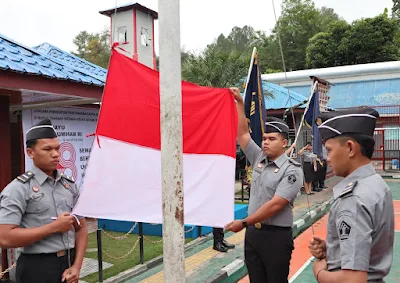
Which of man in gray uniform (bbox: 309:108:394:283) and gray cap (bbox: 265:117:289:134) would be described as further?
gray cap (bbox: 265:117:289:134)

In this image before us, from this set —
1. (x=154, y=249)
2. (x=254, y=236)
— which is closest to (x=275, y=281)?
(x=254, y=236)

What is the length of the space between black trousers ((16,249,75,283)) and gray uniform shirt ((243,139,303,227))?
1.78 metres

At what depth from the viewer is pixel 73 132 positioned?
6281mm

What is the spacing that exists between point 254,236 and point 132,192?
1.20 m

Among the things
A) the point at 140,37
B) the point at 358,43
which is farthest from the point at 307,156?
the point at 358,43

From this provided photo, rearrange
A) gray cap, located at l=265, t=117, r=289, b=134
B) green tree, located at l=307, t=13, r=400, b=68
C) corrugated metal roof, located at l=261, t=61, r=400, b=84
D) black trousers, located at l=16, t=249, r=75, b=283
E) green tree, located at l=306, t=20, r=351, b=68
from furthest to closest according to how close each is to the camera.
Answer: green tree, located at l=306, t=20, r=351, b=68 → green tree, located at l=307, t=13, r=400, b=68 → corrugated metal roof, located at l=261, t=61, r=400, b=84 → gray cap, located at l=265, t=117, r=289, b=134 → black trousers, located at l=16, t=249, r=75, b=283

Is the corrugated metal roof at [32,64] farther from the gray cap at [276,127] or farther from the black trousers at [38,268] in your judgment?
the gray cap at [276,127]

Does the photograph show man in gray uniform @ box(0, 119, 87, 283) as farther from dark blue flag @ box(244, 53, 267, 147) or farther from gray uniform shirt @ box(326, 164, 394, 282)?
dark blue flag @ box(244, 53, 267, 147)

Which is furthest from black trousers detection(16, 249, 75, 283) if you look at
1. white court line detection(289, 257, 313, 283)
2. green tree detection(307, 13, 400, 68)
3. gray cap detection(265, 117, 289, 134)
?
green tree detection(307, 13, 400, 68)

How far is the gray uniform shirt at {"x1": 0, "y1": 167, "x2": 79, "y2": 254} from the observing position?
2.34 metres

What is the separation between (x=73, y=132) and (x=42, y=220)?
13.2 ft

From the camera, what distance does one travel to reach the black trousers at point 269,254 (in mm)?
3174

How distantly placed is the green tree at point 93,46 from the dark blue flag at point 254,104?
43.3 m

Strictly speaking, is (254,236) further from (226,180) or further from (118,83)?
(118,83)
